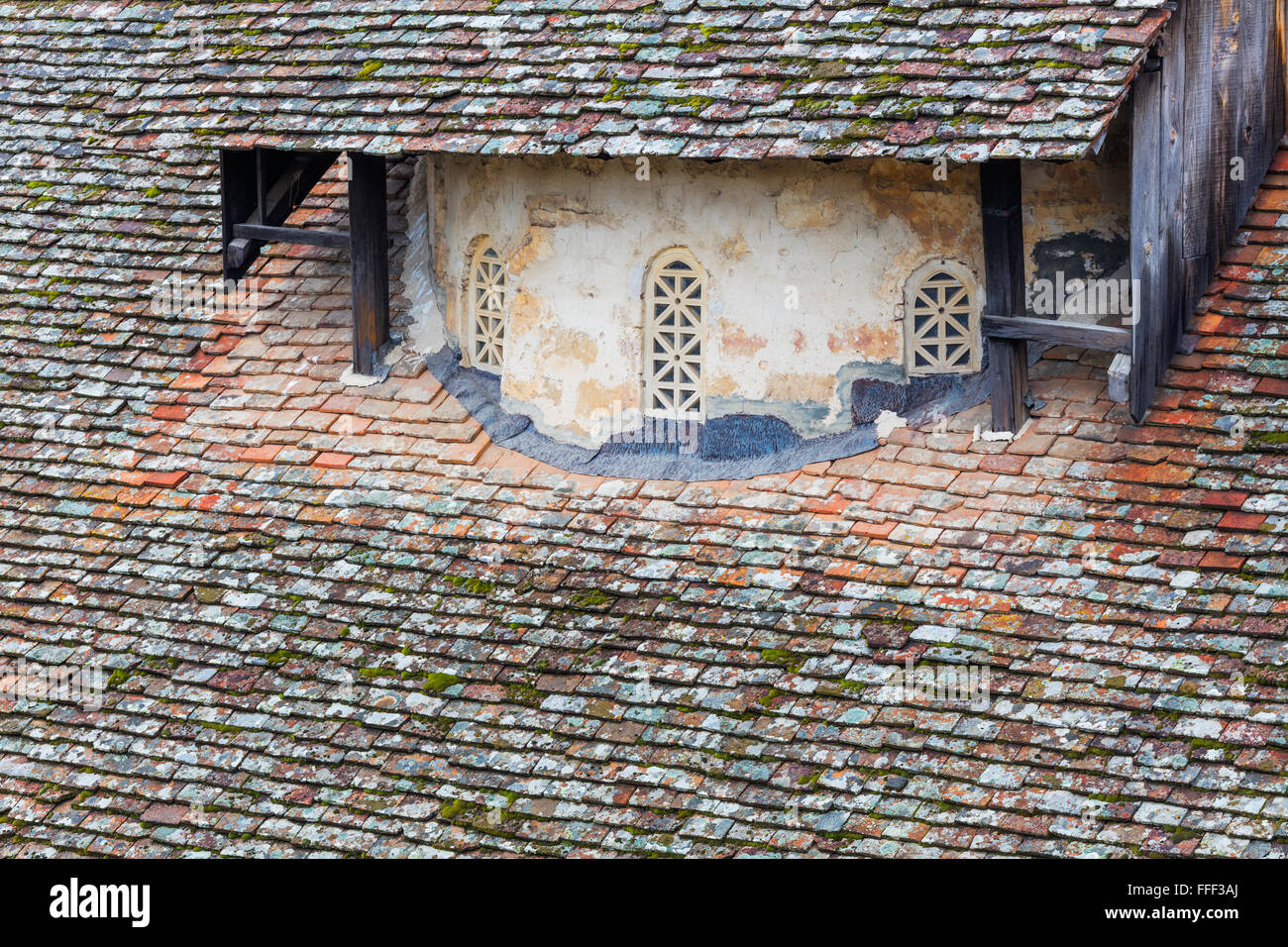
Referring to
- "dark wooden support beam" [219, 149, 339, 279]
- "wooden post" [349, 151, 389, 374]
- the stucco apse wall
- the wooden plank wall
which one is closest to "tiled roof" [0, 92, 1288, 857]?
the wooden plank wall

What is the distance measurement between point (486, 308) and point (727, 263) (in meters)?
1.93

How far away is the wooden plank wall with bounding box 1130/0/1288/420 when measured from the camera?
31.4 feet

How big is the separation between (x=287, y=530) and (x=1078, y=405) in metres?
5.01

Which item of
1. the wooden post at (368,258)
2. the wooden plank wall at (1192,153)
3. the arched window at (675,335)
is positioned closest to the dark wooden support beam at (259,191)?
the wooden post at (368,258)

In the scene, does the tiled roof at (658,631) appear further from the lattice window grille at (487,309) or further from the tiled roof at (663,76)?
the tiled roof at (663,76)

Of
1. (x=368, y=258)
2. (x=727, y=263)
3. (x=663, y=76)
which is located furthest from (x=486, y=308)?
(x=663, y=76)

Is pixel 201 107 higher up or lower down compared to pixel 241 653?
higher up

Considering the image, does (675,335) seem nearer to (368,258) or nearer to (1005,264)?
(1005,264)

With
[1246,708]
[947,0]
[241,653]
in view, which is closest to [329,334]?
[241,653]

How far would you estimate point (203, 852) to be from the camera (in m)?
9.55

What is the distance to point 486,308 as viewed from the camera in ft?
38.8

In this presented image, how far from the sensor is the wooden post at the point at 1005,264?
9852 millimetres

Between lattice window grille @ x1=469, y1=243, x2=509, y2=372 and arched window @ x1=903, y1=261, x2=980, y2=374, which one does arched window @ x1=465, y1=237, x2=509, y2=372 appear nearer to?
A: lattice window grille @ x1=469, y1=243, x2=509, y2=372

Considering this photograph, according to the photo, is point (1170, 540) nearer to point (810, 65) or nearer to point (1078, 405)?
point (1078, 405)
